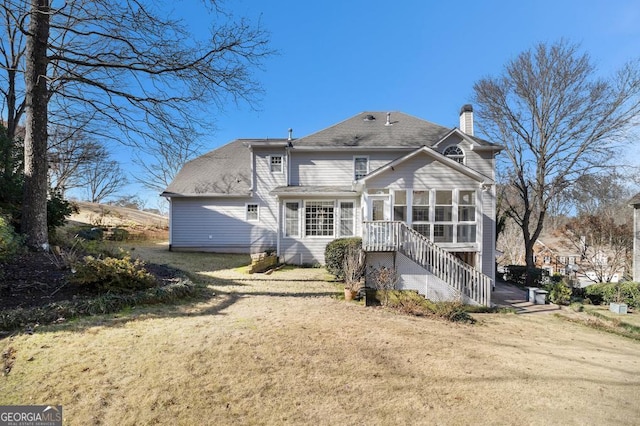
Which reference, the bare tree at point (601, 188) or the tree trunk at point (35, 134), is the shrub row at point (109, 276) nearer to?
the tree trunk at point (35, 134)

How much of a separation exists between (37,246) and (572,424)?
37.1 feet

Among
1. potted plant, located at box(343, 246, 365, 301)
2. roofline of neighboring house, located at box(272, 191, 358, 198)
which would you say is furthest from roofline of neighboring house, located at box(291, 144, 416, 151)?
potted plant, located at box(343, 246, 365, 301)

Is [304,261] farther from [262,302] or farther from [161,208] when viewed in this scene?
[161,208]

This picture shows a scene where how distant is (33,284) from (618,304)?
17265mm

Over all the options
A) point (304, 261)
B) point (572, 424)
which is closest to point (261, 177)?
point (304, 261)

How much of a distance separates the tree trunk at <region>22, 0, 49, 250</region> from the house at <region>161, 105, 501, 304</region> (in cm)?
443

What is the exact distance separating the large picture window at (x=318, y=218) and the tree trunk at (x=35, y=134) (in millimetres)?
9149

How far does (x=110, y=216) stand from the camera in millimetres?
22734

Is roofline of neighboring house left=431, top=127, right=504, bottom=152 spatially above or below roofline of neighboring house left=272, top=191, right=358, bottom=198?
above

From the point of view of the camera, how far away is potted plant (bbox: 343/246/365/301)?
328 inches

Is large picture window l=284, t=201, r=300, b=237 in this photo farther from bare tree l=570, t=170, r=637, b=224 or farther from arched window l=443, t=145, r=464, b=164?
bare tree l=570, t=170, r=637, b=224

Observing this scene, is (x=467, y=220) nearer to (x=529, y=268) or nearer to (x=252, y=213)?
(x=529, y=268)

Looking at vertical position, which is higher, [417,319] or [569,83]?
[569,83]

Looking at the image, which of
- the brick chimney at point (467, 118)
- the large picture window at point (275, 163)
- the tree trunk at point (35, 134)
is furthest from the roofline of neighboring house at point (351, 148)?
the tree trunk at point (35, 134)
